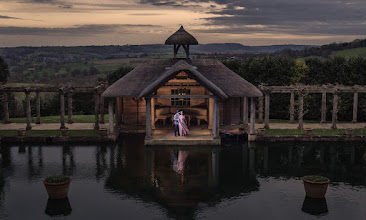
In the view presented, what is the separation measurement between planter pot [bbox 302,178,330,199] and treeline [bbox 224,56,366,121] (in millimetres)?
22331

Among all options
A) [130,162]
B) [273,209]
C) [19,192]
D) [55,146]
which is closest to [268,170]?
[273,209]

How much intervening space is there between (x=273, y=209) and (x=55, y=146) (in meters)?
18.5

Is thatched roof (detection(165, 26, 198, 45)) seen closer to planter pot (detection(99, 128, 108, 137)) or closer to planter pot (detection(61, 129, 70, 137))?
planter pot (detection(99, 128, 108, 137))

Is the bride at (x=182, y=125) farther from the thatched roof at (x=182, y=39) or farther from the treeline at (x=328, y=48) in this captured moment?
the treeline at (x=328, y=48)

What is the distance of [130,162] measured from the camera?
2677 cm

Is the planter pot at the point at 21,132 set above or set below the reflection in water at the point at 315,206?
above

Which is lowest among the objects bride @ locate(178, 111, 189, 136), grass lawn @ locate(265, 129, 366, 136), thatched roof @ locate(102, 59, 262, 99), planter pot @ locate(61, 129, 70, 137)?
grass lawn @ locate(265, 129, 366, 136)

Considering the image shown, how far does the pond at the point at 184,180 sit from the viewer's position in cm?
1868

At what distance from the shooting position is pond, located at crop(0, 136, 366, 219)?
61.3 ft

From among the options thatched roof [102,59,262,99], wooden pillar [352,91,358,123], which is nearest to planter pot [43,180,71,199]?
thatched roof [102,59,262,99]

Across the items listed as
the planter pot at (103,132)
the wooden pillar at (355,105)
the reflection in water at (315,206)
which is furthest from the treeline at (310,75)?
the reflection in water at (315,206)

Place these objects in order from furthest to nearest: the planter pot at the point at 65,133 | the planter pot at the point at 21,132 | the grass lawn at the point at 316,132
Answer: the grass lawn at the point at 316,132 < the planter pot at the point at 21,132 < the planter pot at the point at 65,133

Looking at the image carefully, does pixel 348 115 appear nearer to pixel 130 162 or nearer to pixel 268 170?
pixel 268 170

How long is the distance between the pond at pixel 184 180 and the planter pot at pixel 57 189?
36 cm
